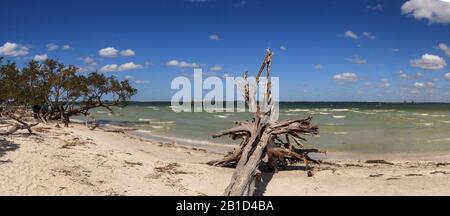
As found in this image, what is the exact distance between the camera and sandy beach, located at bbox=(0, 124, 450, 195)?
8336mm

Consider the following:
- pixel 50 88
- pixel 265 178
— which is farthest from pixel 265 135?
pixel 50 88

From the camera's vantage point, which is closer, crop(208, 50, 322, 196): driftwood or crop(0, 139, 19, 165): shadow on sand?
crop(0, 139, 19, 165): shadow on sand

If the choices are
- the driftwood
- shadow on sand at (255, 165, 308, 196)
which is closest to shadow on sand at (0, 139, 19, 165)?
the driftwood

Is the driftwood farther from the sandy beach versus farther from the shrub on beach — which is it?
the shrub on beach

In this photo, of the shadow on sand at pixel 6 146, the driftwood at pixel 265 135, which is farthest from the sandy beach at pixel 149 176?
the driftwood at pixel 265 135

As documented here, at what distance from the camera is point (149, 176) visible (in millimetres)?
10219

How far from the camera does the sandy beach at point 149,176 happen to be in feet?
27.3

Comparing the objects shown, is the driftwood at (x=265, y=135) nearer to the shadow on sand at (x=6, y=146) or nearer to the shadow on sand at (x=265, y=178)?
the shadow on sand at (x=265, y=178)

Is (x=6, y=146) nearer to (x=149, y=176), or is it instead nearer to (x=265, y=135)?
(x=149, y=176)

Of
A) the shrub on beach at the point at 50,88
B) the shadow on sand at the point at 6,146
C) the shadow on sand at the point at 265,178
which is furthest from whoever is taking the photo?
the shrub on beach at the point at 50,88
